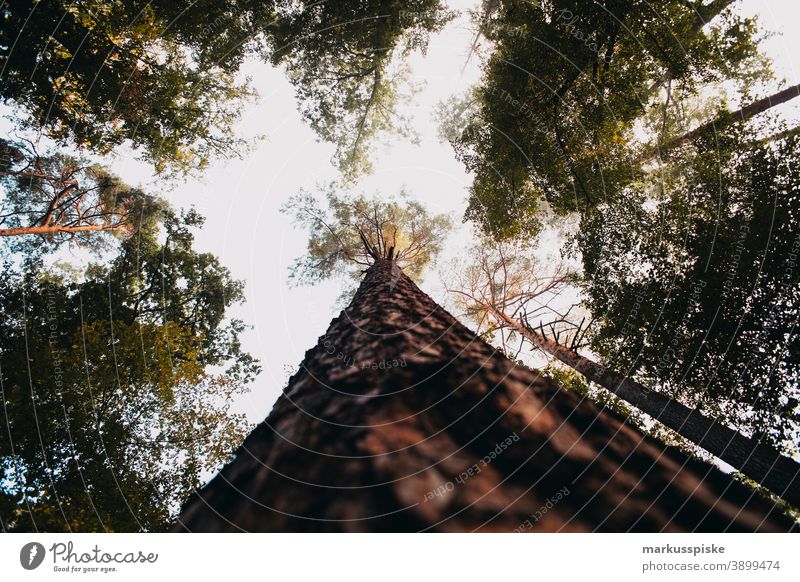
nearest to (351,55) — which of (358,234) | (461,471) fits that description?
(358,234)

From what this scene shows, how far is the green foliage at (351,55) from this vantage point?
37.2 feet

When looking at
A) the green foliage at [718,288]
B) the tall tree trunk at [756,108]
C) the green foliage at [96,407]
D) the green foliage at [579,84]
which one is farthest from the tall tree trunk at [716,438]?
the green foliage at [96,407]

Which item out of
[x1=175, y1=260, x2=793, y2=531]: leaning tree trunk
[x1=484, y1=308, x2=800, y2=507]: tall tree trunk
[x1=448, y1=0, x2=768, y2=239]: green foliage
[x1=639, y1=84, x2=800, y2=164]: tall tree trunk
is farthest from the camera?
[x1=639, y1=84, x2=800, y2=164]: tall tree trunk

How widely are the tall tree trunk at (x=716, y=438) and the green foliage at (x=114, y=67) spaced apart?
1313 cm

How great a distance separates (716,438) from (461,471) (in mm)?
7601

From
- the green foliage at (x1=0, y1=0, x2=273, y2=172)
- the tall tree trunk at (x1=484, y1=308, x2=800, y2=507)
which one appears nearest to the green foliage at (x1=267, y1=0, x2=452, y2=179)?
the green foliage at (x1=0, y1=0, x2=273, y2=172)

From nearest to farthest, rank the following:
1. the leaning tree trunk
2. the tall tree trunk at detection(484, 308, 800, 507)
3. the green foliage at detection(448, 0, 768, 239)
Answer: the leaning tree trunk < the tall tree trunk at detection(484, 308, 800, 507) < the green foliage at detection(448, 0, 768, 239)

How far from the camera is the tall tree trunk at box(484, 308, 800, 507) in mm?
5719

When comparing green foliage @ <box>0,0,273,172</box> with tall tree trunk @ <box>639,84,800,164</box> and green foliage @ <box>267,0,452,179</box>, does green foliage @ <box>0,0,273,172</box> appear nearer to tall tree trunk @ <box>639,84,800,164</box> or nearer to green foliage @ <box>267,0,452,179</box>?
green foliage @ <box>267,0,452,179</box>

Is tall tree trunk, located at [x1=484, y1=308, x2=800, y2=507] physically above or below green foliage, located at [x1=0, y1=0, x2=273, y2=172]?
below

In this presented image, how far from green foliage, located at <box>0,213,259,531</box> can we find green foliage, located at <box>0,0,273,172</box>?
426 centimetres

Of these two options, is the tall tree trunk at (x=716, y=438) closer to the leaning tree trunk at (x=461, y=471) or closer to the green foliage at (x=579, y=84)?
the green foliage at (x=579, y=84)

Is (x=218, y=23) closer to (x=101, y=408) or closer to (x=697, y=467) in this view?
(x=101, y=408)

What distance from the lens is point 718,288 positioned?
21.3 feet
